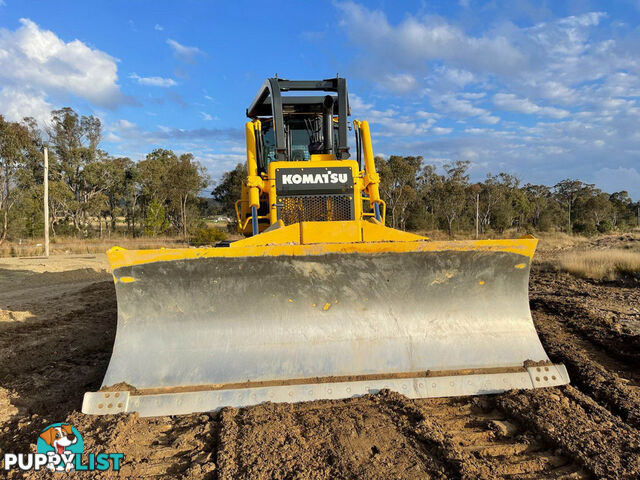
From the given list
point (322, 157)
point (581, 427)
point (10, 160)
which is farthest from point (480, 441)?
point (10, 160)

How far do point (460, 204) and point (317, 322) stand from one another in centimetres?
3220

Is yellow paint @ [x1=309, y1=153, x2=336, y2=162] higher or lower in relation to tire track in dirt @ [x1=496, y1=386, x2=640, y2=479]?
higher

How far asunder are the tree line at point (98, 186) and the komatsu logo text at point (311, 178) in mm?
24536

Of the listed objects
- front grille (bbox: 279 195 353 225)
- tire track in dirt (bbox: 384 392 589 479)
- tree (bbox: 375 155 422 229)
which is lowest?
tire track in dirt (bbox: 384 392 589 479)

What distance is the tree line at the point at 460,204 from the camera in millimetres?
30641

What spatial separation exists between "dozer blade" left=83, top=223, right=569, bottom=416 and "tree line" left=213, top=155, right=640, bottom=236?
2557 cm

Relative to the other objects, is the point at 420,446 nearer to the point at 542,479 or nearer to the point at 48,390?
the point at 542,479

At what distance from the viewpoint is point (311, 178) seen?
444 centimetres

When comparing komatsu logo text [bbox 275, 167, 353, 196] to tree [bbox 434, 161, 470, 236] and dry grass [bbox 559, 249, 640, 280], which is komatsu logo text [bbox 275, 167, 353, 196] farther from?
tree [bbox 434, 161, 470, 236]

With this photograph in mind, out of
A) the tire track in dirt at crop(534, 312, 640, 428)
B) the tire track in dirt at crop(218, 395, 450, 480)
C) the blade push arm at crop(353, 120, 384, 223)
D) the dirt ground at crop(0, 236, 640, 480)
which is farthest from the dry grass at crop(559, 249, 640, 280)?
the tire track in dirt at crop(218, 395, 450, 480)

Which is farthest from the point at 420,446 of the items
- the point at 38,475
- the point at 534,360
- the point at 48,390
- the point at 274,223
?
the point at 48,390

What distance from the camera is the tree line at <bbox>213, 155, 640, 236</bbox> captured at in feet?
101

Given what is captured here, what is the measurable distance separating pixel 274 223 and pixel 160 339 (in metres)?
1.64

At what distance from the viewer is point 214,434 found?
251 centimetres
